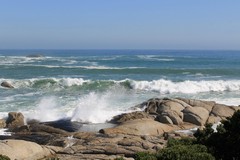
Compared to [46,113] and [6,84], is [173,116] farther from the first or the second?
[6,84]

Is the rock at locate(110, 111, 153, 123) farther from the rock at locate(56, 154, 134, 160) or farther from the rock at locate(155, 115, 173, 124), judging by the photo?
the rock at locate(56, 154, 134, 160)

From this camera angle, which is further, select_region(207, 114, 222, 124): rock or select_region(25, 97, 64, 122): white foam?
select_region(25, 97, 64, 122): white foam

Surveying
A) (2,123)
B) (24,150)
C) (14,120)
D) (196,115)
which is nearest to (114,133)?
(24,150)

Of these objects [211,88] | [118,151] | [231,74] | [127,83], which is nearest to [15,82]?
[127,83]

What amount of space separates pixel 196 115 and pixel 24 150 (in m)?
10.1

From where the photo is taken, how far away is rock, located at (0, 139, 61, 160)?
50.2ft

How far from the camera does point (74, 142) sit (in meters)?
17.5

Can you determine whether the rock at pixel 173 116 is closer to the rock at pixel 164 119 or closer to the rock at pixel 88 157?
the rock at pixel 164 119

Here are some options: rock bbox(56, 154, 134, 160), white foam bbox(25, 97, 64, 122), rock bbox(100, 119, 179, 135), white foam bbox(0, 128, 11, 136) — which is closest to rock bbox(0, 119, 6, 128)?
white foam bbox(0, 128, 11, 136)

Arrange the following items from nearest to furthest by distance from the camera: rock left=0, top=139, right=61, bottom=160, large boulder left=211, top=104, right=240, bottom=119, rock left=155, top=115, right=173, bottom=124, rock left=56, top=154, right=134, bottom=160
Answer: rock left=56, top=154, right=134, bottom=160 → rock left=0, top=139, right=61, bottom=160 → rock left=155, top=115, right=173, bottom=124 → large boulder left=211, top=104, right=240, bottom=119

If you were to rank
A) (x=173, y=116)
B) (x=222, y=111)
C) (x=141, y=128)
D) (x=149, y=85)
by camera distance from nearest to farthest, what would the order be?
(x=141, y=128), (x=173, y=116), (x=222, y=111), (x=149, y=85)

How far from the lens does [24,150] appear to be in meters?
15.7

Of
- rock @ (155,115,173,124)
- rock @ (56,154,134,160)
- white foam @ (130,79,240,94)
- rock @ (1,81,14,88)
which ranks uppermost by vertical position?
rock @ (155,115,173,124)

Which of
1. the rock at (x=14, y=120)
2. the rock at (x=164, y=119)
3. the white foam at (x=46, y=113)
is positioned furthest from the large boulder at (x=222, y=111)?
the rock at (x=14, y=120)
